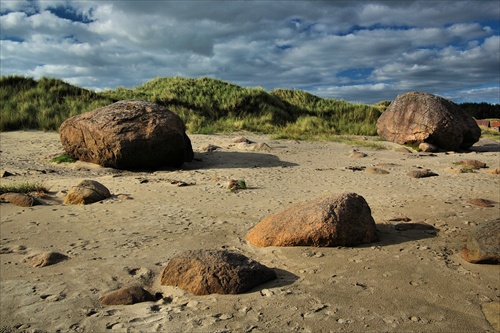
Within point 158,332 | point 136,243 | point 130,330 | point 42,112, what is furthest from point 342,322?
point 42,112

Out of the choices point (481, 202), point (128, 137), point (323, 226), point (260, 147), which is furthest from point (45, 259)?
point (260, 147)

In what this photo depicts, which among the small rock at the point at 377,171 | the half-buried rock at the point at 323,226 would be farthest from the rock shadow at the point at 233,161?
the half-buried rock at the point at 323,226

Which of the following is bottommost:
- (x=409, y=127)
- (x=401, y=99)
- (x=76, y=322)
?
(x=76, y=322)

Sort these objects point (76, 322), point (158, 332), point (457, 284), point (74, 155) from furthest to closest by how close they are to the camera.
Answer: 1. point (74, 155)
2. point (457, 284)
3. point (76, 322)
4. point (158, 332)

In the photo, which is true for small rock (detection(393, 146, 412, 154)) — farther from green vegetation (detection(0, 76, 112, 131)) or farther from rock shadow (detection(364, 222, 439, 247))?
green vegetation (detection(0, 76, 112, 131))

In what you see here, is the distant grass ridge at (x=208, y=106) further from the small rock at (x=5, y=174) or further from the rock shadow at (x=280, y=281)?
the rock shadow at (x=280, y=281)

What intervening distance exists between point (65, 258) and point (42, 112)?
11.5 metres

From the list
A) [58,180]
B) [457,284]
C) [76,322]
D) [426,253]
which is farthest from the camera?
[58,180]

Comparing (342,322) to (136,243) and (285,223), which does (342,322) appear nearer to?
(285,223)

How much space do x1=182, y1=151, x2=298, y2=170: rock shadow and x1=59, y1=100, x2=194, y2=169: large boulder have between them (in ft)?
1.73

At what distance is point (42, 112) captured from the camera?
47.3 feet

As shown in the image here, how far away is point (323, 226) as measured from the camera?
434 centimetres

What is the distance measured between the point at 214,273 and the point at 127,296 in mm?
668

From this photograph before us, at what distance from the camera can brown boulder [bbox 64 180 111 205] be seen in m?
6.44
